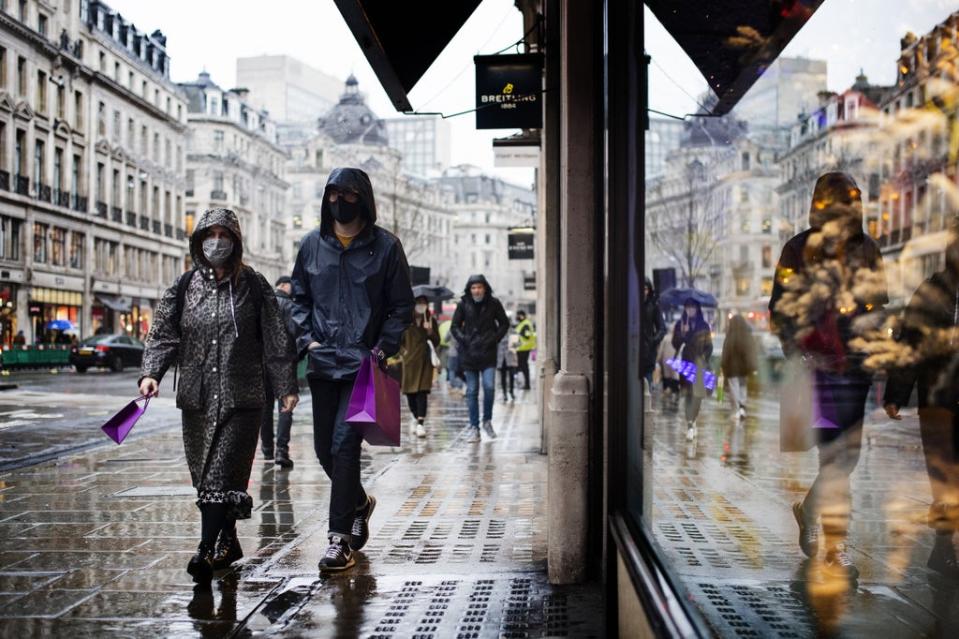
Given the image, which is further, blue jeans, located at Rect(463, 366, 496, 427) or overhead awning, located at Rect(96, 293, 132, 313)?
overhead awning, located at Rect(96, 293, 132, 313)

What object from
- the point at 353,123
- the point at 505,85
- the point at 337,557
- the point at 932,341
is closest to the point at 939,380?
the point at 932,341

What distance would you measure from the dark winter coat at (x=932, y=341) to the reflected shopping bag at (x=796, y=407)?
1.04 m

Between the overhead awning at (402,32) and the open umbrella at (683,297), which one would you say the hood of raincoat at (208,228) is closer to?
the overhead awning at (402,32)

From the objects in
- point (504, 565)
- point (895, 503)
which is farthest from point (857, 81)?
point (504, 565)

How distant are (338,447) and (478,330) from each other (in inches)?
287

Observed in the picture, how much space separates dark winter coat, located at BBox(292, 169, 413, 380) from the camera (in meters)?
5.77

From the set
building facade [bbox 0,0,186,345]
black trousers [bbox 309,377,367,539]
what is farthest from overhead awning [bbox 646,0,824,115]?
building facade [bbox 0,0,186,345]

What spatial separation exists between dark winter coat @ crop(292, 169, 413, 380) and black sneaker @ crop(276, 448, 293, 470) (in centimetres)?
423

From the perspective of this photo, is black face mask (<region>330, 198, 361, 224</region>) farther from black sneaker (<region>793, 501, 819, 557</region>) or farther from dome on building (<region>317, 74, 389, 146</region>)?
dome on building (<region>317, 74, 389, 146</region>)

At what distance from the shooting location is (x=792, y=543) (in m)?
3.07

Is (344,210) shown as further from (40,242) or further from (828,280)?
(40,242)

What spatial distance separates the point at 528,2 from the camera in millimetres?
17719

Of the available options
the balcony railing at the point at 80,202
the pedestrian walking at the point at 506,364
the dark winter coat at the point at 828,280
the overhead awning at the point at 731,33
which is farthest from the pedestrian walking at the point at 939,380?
the balcony railing at the point at 80,202

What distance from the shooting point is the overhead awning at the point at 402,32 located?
7.23 metres
